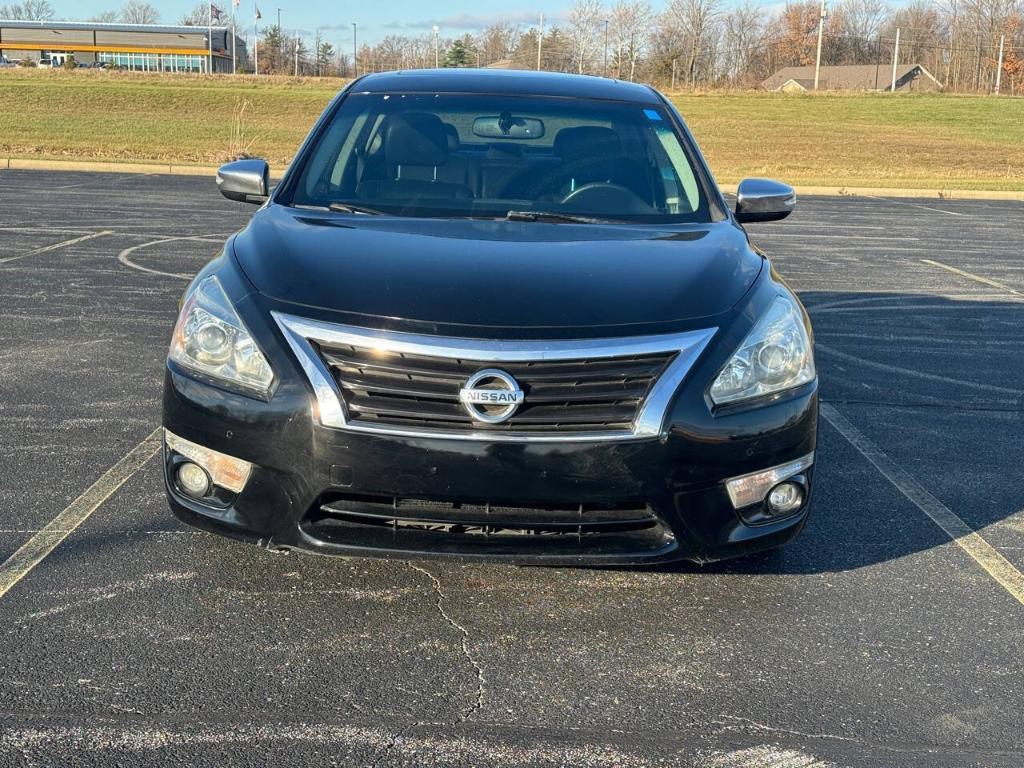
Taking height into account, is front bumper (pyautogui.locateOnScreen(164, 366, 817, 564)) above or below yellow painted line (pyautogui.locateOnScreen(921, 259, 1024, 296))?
above

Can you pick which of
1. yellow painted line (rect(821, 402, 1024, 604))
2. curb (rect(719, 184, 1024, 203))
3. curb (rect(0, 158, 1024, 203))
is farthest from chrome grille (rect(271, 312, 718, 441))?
curb (rect(719, 184, 1024, 203))

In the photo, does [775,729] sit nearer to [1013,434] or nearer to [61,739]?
[61,739]

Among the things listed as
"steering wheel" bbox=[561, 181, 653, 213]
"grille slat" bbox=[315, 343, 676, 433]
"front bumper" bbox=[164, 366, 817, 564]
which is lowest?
"front bumper" bbox=[164, 366, 817, 564]

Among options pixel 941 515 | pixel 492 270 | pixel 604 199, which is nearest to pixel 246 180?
pixel 604 199

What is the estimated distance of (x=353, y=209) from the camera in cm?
434

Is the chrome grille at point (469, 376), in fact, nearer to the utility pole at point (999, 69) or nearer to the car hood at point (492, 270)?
the car hood at point (492, 270)

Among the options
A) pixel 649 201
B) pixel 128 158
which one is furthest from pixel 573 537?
pixel 128 158

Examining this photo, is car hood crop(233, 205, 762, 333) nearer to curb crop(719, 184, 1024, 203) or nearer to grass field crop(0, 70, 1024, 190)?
curb crop(719, 184, 1024, 203)

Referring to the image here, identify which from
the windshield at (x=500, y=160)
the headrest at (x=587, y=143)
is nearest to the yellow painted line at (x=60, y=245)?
the windshield at (x=500, y=160)

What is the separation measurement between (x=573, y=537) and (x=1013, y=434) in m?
3.34

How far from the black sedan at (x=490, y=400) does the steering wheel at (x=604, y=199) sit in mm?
614

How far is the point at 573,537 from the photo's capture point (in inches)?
128

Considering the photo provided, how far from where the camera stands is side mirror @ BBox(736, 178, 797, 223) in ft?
16.8

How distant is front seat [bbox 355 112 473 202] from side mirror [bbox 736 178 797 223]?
4.42 ft
